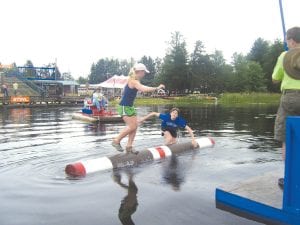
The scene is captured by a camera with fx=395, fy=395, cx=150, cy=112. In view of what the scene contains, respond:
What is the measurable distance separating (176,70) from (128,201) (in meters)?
81.3

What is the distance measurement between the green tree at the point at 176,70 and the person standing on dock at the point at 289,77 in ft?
265

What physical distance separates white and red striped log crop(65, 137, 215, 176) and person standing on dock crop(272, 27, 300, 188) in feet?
13.8

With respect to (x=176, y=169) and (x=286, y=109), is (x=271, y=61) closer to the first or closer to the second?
(x=176, y=169)

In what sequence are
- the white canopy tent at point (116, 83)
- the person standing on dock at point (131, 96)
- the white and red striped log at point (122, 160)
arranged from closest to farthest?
1. the white and red striped log at point (122, 160)
2. the person standing on dock at point (131, 96)
3. the white canopy tent at point (116, 83)

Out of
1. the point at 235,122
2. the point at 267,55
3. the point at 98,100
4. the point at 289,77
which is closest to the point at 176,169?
the point at 289,77

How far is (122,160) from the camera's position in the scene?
9.30m

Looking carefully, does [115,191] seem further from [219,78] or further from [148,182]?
[219,78]

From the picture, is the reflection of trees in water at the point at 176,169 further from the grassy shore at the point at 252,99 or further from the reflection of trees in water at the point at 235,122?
the grassy shore at the point at 252,99

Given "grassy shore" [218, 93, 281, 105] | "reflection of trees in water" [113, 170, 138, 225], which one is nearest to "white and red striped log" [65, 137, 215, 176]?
"reflection of trees in water" [113, 170, 138, 225]

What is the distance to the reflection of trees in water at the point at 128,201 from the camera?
5801 millimetres

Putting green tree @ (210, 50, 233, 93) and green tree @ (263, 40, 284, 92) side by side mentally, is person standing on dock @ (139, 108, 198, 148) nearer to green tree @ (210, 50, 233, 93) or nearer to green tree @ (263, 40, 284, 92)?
green tree @ (210, 50, 233, 93)

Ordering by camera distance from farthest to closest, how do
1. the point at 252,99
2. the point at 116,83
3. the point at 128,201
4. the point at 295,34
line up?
the point at 252,99
the point at 116,83
the point at 128,201
the point at 295,34

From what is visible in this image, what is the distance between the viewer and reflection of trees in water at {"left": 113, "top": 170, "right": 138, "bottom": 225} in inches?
228

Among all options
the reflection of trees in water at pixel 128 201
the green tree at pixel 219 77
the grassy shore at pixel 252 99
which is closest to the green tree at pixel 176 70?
the green tree at pixel 219 77
